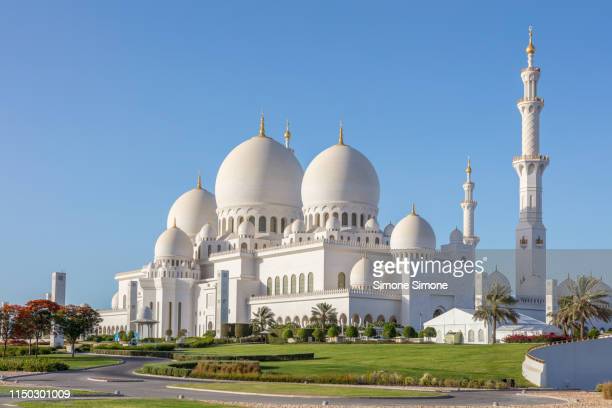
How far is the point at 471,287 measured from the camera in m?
78.8

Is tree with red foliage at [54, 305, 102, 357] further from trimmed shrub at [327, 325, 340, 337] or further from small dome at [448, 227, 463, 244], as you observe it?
small dome at [448, 227, 463, 244]

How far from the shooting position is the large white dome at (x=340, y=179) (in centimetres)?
8381

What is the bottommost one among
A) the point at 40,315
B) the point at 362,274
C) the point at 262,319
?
the point at 262,319

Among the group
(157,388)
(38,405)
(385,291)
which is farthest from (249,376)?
(385,291)

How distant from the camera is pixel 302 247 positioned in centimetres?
7950

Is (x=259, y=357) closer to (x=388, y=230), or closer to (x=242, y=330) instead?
(x=242, y=330)

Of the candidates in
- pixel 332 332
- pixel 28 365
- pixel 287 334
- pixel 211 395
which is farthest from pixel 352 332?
pixel 211 395

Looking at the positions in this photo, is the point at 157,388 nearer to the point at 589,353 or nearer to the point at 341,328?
the point at 589,353

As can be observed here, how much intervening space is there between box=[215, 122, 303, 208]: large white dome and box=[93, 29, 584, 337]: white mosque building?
0.11m

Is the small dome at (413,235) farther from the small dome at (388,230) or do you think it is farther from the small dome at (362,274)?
the small dome at (388,230)

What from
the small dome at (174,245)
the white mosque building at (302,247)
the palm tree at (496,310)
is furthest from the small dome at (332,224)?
the palm tree at (496,310)

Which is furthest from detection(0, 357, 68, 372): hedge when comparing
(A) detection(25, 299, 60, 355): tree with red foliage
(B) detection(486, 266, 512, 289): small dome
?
(B) detection(486, 266, 512, 289): small dome

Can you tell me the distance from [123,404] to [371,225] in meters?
60.6

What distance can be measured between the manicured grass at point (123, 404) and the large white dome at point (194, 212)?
7309cm
